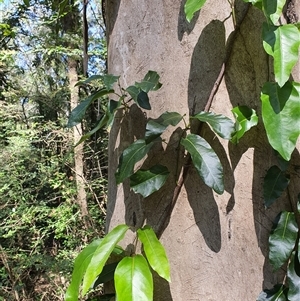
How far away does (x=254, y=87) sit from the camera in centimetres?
60

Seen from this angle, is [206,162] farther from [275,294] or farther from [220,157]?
[275,294]

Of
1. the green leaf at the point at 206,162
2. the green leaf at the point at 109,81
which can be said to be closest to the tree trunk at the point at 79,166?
the green leaf at the point at 109,81

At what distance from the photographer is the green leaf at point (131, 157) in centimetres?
60

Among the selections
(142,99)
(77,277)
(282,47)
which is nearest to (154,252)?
(77,277)

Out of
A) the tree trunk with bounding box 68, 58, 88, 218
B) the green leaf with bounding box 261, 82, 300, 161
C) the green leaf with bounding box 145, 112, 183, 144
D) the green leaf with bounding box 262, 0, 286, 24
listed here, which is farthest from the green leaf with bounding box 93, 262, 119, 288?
the tree trunk with bounding box 68, 58, 88, 218

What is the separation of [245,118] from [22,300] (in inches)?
161

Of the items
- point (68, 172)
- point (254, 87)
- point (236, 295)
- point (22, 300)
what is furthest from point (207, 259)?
point (68, 172)

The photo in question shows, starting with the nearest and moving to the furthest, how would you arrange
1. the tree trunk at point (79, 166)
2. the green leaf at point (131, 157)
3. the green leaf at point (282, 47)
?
the green leaf at point (282, 47), the green leaf at point (131, 157), the tree trunk at point (79, 166)

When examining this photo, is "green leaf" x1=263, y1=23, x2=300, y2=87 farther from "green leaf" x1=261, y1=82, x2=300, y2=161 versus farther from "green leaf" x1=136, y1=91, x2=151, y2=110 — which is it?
"green leaf" x1=136, y1=91, x2=151, y2=110

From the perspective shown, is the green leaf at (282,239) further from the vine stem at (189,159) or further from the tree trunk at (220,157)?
the vine stem at (189,159)

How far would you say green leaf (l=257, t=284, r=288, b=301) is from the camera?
0.56 m

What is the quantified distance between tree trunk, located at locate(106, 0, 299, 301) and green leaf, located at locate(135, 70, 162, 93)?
38mm

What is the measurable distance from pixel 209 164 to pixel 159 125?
108 millimetres

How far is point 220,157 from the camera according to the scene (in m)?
0.60
